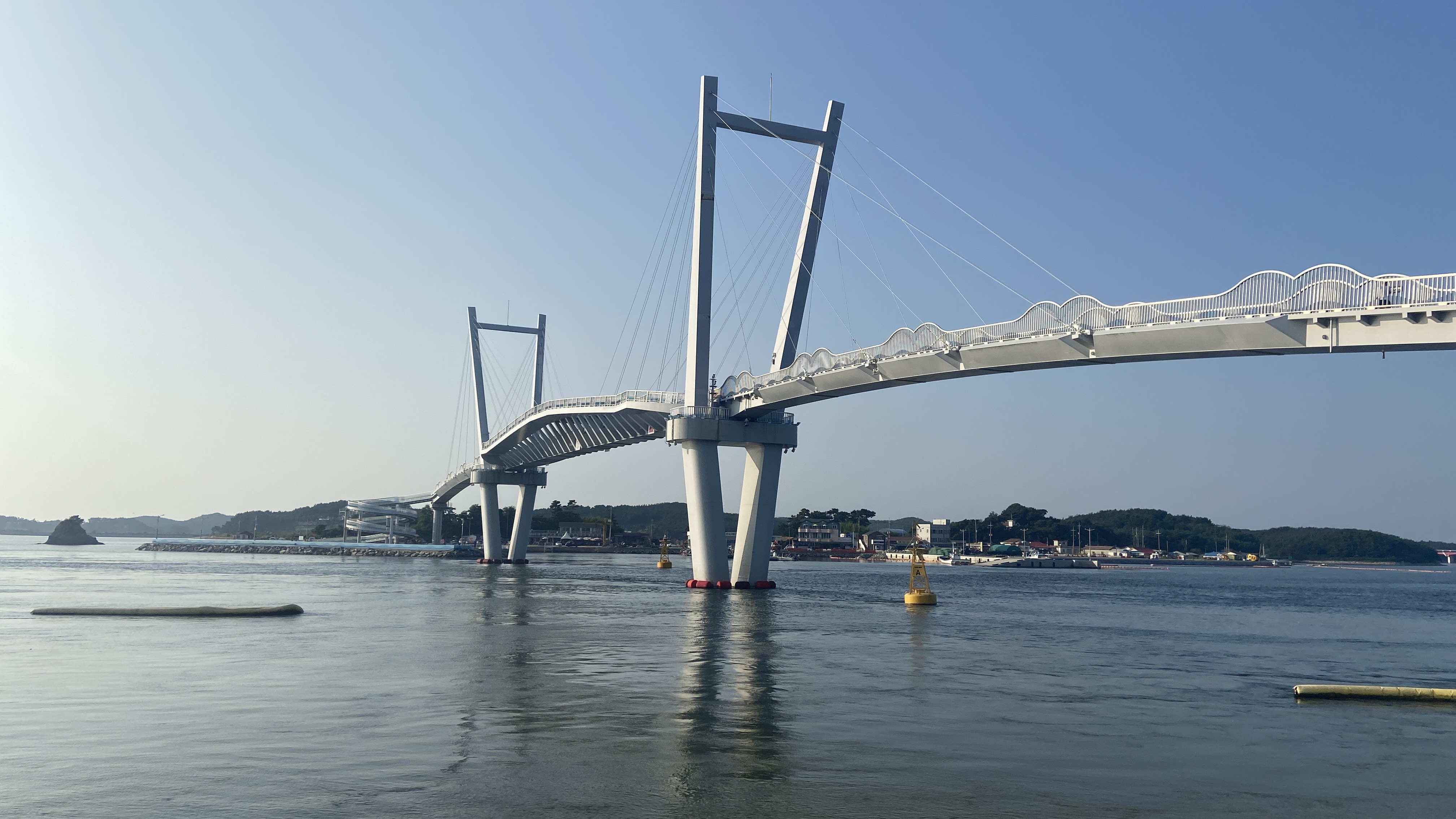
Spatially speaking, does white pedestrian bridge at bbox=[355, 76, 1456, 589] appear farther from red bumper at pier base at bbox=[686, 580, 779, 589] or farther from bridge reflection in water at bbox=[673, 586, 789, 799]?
bridge reflection in water at bbox=[673, 586, 789, 799]

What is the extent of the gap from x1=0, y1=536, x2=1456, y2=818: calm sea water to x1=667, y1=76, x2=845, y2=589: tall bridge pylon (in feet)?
47.4

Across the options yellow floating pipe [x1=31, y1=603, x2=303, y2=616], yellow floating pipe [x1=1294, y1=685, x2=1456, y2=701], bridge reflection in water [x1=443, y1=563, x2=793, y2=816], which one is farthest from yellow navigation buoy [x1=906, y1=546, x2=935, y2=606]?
yellow floating pipe [x1=31, y1=603, x2=303, y2=616]

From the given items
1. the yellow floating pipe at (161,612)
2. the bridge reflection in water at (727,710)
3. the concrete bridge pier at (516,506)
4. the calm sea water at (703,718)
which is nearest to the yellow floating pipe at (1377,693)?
the calm sea water at (703,718)

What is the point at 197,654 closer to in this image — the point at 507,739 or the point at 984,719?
the point at 507,739

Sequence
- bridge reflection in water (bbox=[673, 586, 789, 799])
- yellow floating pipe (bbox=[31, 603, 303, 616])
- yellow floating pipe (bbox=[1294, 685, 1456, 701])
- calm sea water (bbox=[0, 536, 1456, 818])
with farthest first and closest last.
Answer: yellow floating pipe (bbox=[31, 603, 303, 616]), yellow floating pipe (bbox=[1294, 685, 1456, 701]), bridge reflection in water (bbox=[673, 586, 789, 799]), calm sea water (bbox=[0, 536, 1456, 818])

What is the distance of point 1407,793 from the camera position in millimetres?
16359

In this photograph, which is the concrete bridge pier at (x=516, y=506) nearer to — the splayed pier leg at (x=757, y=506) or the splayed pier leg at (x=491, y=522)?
the splayed pier leg at (x=491, y=522)

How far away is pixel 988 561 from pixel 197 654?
563 ft

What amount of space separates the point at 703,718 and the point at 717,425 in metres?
43.6

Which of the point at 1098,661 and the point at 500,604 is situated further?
the point at 500,604

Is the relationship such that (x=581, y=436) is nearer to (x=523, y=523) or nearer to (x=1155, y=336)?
(x=523, y=523)

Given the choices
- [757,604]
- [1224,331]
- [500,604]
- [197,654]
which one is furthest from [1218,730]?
[500,604]

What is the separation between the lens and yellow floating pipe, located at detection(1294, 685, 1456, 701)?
2625cm

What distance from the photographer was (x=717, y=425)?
213 ft
